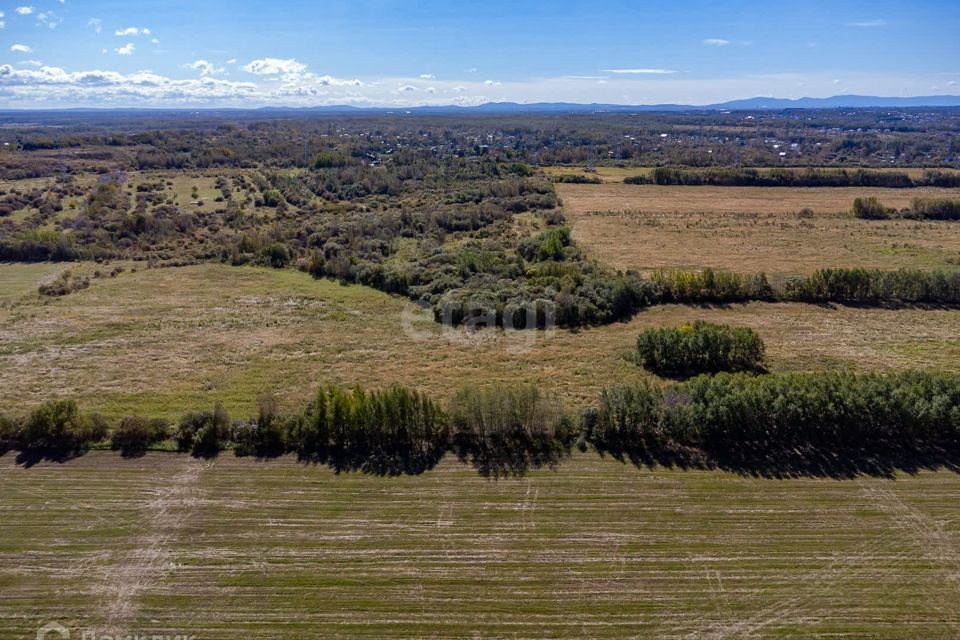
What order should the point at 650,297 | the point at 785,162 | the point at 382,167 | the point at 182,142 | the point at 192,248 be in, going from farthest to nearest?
the point at 182,142, the point at 785,162, the point at 382,167, the point at 192,248, the point at 650,297

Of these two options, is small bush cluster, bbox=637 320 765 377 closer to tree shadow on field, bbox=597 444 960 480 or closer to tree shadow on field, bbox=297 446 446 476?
tree shadow on field, bbox=597 444 960 480

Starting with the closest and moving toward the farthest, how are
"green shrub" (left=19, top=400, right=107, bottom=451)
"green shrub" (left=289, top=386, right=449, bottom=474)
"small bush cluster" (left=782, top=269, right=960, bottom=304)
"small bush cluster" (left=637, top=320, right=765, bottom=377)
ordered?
"green shrub" (left=289, top=386, right=449, bottom=474), "green shrub" (left=19, top=400, right=107, bottom=451), "small bush cluster" (left=637, top=320, right=765, bottom=377), "small bush cluster" (left=782, top=269, right=960, bottom=304)

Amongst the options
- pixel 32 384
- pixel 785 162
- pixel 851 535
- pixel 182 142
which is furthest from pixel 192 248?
pixel 785 162

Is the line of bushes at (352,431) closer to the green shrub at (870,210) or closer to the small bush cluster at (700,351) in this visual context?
the small bush cluster at (700,351)

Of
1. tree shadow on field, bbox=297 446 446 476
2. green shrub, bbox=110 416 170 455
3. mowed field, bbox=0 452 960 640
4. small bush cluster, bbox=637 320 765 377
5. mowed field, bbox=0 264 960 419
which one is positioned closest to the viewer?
mowed field, bbox=0 452 960 640

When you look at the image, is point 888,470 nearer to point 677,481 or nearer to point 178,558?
point 677,481

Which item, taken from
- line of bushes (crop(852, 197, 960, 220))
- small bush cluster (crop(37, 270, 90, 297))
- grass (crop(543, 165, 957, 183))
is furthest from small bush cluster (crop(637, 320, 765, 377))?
grass (crop(543, 165, 957, 183))
